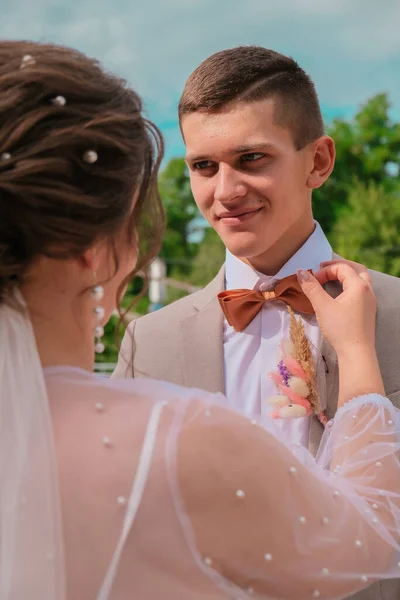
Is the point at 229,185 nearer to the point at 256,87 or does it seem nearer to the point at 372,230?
the point at 256,87

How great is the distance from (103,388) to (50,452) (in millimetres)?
197

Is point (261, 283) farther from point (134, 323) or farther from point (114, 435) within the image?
point (114, 435)

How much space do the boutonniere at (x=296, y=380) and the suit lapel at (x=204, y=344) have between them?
22 centimetres

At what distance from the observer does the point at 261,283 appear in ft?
10.1

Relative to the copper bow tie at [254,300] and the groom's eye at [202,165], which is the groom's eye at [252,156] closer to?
the groom's eye at [202,165]

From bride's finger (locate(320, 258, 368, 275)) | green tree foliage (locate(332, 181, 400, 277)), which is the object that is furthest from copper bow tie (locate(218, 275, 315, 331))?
green tree foliage (locate(332, 181, 400, 277))

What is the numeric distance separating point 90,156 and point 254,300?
137cm

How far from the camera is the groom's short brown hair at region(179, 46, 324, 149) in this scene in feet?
A: 9.35

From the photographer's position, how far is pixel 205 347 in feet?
9.90

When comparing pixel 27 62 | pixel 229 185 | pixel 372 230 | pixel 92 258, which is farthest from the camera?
pixel 372 230

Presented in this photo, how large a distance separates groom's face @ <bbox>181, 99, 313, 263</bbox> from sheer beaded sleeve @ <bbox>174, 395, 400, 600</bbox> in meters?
1.13

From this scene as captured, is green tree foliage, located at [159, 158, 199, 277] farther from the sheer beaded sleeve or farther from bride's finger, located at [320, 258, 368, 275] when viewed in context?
the sheer beaded sleeve

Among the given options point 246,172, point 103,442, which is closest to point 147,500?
point 103,442

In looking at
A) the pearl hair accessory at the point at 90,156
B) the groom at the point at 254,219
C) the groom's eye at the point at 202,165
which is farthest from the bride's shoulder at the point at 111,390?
the groom's eye at the point at 202,165
